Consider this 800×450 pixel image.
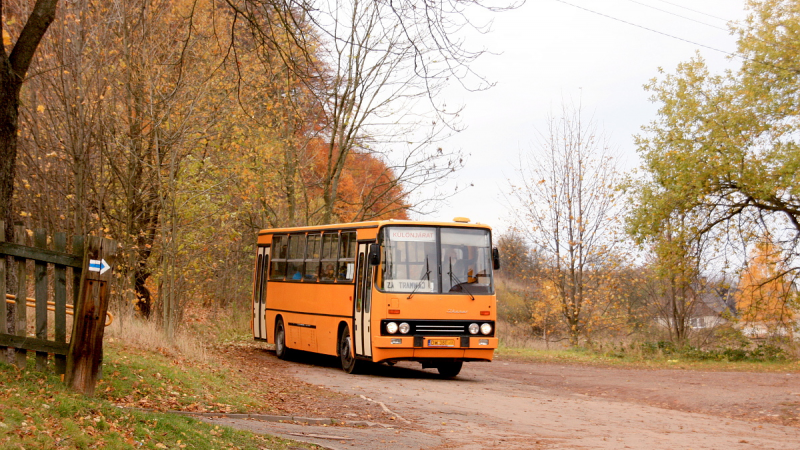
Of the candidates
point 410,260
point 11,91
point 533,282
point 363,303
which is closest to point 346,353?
point 363,303

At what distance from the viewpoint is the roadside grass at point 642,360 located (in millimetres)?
23797

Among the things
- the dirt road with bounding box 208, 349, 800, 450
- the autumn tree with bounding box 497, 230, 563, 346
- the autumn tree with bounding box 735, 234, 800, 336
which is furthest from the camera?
the autumn tree with bounding box 497, 230, 563, 346

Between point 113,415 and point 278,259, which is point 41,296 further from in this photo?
point 278,259

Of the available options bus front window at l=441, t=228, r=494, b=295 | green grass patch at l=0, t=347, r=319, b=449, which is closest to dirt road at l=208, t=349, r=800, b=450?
green grass patch at l=0, t=347, r=319, b=449

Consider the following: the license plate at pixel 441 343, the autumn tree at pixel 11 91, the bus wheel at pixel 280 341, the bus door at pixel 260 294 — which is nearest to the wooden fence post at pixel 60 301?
the autumn tree at pixel 11 91

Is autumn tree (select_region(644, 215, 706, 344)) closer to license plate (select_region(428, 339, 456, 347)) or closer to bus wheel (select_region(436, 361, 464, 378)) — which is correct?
bus wheel (select_region(436, 361, 464, 378))

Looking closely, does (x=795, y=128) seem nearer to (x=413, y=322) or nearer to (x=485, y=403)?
(x=413, y=322)

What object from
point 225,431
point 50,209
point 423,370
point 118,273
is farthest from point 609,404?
point 50,209

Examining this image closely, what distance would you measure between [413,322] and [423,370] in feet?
13.0

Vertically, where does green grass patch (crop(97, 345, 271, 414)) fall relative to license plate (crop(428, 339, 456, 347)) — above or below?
below

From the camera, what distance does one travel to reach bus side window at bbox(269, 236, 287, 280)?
73.6ft

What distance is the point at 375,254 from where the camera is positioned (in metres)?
17.0

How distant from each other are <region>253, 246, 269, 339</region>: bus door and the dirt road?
A: 2045 mm

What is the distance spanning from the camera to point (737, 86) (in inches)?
1070
